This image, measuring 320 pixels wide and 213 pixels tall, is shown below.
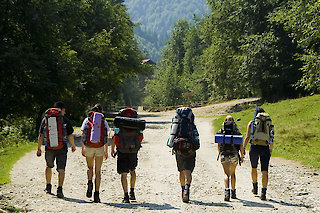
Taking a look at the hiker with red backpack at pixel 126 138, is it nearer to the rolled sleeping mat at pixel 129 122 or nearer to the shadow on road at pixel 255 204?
the rolled sleeping mat at pixel 129 122

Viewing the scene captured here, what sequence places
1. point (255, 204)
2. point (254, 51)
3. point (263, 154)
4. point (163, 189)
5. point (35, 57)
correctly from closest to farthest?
point (255, 204)
point (263, 154)
point (163, 189)
point (35, 57)
point (254, 51)

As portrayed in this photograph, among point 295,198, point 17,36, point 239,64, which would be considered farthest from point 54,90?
point 239,64

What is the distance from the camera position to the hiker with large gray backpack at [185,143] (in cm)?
917

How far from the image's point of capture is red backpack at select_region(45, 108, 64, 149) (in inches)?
368

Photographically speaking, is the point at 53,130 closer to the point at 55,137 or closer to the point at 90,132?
the point at 55,137

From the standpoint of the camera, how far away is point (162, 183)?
11680mm

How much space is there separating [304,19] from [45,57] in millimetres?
13127

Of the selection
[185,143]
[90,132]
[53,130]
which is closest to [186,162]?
[185,143]

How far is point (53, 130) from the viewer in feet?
30.7

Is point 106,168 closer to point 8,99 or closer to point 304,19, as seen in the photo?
point 8,99

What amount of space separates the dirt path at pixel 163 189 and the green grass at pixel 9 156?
30 centimetres

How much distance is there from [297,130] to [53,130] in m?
15.5

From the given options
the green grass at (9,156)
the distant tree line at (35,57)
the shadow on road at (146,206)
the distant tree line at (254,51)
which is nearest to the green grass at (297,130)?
the distant tree line at (254,51)

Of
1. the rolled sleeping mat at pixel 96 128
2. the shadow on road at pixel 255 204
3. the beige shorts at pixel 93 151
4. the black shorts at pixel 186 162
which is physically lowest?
the shadow on road at pixel 255 204
